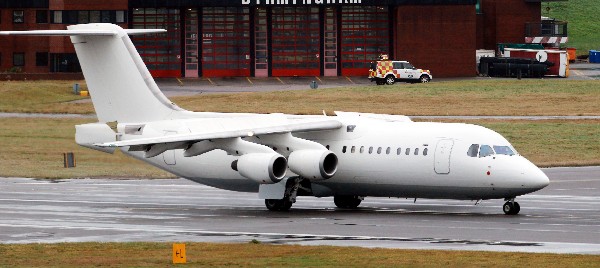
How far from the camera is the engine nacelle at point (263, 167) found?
41.6 metres

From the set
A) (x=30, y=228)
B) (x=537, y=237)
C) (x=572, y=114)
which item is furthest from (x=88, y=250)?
(x=572, y=114)

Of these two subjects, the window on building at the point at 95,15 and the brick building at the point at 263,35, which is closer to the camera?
the window on building at the point at 95,15

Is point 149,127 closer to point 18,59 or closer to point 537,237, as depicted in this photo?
point 537,237

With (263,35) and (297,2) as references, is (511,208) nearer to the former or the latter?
(297,2)

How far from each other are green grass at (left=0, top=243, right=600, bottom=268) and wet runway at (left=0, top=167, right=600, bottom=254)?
1.65 meters

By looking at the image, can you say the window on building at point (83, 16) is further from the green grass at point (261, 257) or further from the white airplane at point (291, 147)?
the green grass at point (261, 257)

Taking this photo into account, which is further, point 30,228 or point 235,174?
point 235,174

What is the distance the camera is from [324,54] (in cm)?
11212

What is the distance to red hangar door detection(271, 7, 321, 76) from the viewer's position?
365 feet

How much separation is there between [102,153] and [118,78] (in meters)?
10.7

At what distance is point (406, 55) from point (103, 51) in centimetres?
6662

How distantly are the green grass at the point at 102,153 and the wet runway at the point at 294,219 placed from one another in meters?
4.09

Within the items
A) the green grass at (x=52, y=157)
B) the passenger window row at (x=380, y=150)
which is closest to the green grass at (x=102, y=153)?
the green grass at (x=52, y=157)

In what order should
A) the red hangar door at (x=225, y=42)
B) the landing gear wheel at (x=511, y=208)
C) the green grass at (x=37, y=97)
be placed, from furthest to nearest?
the red hangar door at (x=225, y=42), the green grass at (x=37, y=97), the landing gear wheel at (x=511, y=208)
